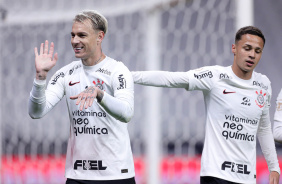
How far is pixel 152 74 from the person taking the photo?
386 centimetres

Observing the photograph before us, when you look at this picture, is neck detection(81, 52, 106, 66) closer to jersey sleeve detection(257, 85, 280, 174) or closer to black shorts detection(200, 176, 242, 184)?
black shorts detection(200, 176, 242, 184)

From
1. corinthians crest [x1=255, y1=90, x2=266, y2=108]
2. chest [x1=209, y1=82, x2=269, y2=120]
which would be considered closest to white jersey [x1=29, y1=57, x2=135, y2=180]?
chest [x1=209, y1=82, x2=269, y2=120]

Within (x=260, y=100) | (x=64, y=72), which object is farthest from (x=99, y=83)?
(x=260, y=100)

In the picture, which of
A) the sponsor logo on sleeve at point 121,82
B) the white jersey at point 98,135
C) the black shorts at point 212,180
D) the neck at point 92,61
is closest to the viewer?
the sponsor logo on sleeve at point 121,82

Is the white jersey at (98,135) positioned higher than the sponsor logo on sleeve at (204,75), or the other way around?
the sponsor logo on sleeve at (204,75)

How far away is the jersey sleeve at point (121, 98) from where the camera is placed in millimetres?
3131

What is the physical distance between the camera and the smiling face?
3.50m

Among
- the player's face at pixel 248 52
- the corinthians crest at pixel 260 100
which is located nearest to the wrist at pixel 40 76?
the player's face at pixel 248 52

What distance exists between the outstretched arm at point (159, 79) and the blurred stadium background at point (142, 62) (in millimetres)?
1628

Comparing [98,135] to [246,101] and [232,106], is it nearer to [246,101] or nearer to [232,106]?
[232,106]

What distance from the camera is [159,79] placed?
3.84 meters

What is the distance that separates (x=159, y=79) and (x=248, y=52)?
26.5 inches

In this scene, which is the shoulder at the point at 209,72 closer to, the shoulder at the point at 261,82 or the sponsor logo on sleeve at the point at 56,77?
the shoulder at the point at 261,82

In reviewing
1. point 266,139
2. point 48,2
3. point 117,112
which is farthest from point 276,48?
point 117,112
